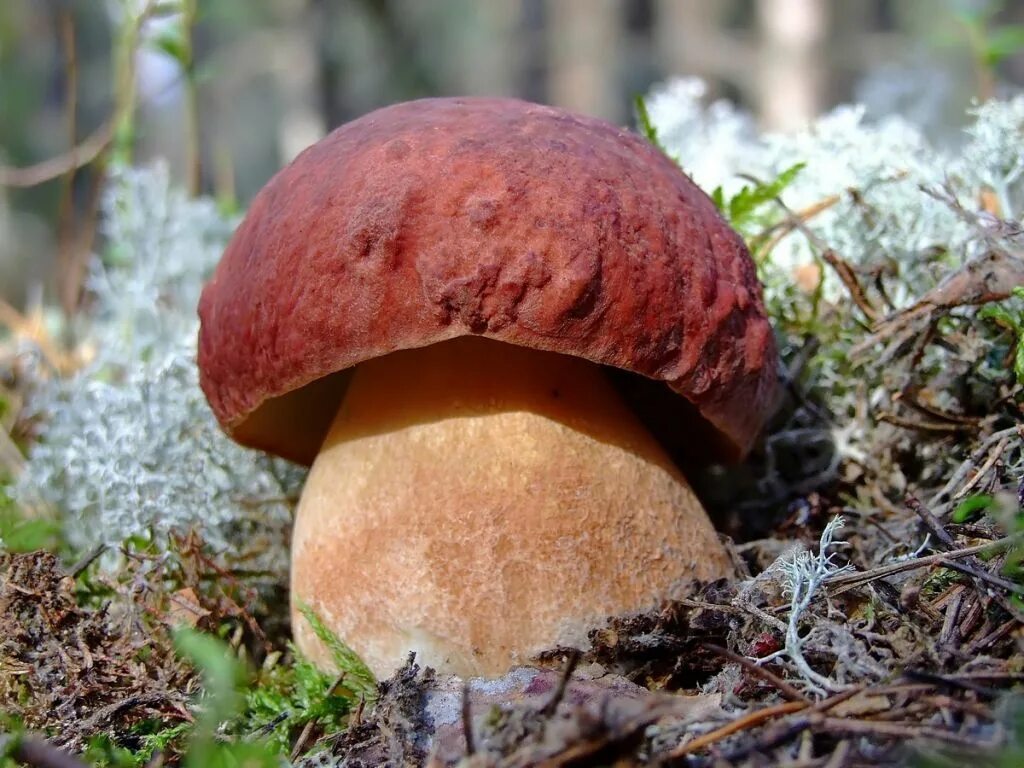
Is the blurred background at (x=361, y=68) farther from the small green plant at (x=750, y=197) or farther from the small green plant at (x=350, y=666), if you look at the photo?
the small green plant at (x=350, y=666)

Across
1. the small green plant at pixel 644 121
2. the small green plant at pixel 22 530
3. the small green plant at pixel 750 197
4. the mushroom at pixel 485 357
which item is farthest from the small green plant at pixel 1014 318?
the small green plant at pixel 22 530

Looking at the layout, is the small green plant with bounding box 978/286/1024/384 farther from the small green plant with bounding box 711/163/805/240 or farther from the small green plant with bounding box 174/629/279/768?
the small green plant with bounding box 174/629/279/768

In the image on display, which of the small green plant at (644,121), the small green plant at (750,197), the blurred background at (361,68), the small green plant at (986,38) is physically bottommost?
the small green plant at (750,197)

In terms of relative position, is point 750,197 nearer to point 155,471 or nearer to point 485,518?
point 485,518

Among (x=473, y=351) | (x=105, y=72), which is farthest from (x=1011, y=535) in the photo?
(x=105, y=72)

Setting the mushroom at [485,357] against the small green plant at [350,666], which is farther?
the small green plant at [350,666]
